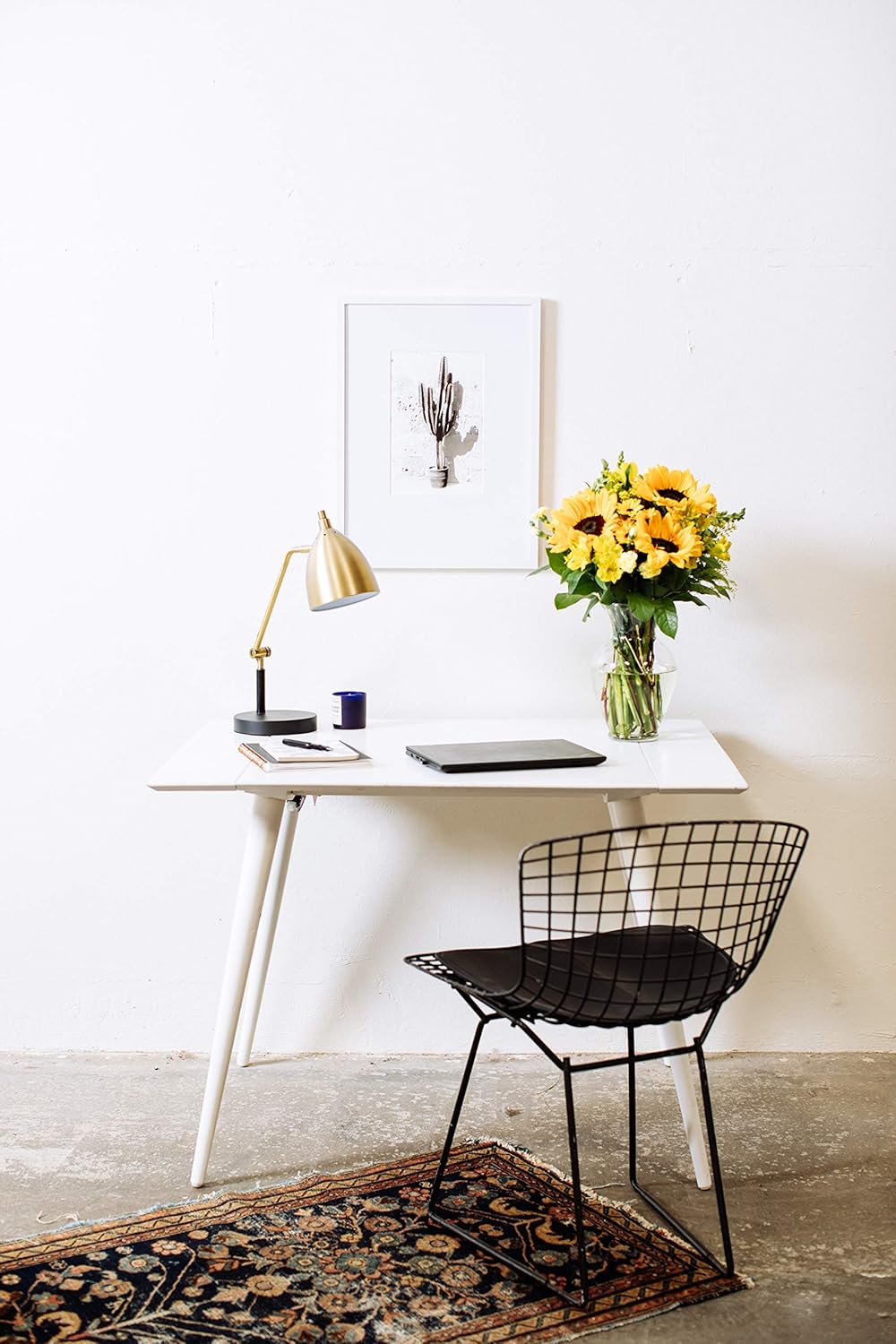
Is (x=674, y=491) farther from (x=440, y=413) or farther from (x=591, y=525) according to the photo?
(x=440, y=413)

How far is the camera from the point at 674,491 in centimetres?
246

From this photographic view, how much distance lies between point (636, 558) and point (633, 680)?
291mm

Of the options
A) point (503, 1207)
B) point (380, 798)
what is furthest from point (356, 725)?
point (503, 1207)

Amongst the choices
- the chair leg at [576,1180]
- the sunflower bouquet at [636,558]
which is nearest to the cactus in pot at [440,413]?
the sunflower bouquet at [636,558]

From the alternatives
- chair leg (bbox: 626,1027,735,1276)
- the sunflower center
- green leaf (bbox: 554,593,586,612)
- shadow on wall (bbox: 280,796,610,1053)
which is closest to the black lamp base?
shadow on wall (bbox: 280,796,610,1053)

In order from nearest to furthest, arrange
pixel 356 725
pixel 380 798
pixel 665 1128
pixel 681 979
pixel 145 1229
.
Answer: pixel 681 979 < pixel 145 1229 < pixel 665 1128 < pixel 356 725 < pixel 380 798

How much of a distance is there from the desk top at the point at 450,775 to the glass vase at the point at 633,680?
4 cm

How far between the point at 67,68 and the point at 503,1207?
2456 mm

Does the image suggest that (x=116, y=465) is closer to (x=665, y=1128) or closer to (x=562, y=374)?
(x=562, y=374)

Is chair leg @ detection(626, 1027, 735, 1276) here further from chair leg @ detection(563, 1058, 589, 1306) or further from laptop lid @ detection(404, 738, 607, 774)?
laptop lid @ detection(404, 738, 607, 774)

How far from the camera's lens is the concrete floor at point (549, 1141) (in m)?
1.98

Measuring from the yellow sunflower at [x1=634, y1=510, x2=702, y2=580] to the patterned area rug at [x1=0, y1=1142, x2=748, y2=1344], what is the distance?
44.1 inches

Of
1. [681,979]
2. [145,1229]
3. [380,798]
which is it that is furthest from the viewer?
[380,798]

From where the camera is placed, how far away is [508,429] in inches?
111
